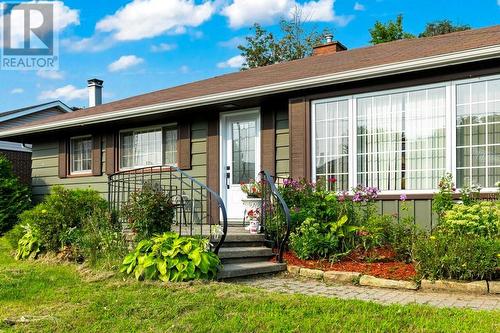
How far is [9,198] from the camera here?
11297mm

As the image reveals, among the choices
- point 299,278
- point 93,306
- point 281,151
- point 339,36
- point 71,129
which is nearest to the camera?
point 93,306

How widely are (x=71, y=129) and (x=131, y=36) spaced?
352 inches

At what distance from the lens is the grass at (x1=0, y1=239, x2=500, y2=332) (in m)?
3.74

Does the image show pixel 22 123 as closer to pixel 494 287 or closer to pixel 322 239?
pixel 322 239

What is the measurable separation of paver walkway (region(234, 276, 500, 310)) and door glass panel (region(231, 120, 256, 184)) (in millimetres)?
3195

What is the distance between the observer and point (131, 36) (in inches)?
765

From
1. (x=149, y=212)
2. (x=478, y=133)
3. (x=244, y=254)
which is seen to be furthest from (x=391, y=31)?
(x=149, y=212)

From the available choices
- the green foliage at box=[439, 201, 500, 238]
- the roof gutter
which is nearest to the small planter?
the roof gutter

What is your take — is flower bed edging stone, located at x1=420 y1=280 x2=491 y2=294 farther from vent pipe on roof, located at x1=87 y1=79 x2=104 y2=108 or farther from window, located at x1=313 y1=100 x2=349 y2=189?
vent pipe on roof, located at x1=87 y1=79 x2=104 y2=108

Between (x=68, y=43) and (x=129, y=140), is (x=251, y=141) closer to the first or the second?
(x=129, y=140)

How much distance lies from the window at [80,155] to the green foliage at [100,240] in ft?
17.2

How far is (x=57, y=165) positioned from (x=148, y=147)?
326 centimetres

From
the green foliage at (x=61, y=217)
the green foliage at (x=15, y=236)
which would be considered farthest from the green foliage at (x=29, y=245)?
the green foliage at (x=15, y=236)

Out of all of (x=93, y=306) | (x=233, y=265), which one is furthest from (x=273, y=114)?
(x=93, y=306)
